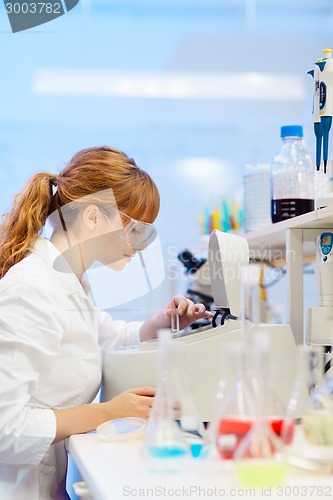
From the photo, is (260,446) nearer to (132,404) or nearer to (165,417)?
(165,417)

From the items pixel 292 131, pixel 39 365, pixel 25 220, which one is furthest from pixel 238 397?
pixel 292 131

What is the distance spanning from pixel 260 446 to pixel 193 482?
0.16 meters

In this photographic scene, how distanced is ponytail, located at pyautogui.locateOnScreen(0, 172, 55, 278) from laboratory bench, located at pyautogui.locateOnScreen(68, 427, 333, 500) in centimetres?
61

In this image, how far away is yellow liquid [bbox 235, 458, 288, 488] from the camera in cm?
74

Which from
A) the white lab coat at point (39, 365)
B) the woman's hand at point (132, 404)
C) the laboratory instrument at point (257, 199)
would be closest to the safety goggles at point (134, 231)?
the white lab coat at point (39, 365)

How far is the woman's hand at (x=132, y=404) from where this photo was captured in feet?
4.07

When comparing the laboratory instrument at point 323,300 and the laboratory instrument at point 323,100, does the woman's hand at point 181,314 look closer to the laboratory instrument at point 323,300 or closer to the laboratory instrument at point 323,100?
the laboratory instrument at point 323,300

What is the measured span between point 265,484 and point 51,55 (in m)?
3.11

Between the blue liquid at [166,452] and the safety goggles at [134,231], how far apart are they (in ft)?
2.22

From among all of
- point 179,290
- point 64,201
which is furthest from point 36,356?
point 179,290

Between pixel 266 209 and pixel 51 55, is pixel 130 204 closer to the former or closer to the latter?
pixel 266 209

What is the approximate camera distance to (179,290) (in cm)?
352

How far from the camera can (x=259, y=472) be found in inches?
29.5

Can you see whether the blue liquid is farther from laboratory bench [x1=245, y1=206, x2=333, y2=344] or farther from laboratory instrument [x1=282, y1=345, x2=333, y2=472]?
laboratory bench [x1=245, y1=206, x2=333, y2=344]
